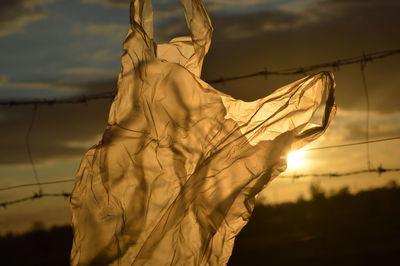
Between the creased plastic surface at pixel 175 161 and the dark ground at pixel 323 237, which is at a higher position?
the creased plastic surface at pixel 175 161

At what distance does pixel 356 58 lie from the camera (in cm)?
676

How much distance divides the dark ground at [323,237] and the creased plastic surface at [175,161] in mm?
5347

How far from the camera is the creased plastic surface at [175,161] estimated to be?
2719mm

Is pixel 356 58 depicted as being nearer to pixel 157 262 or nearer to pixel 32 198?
pixel 32 198

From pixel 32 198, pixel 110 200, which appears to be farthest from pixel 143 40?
pixel 32 198

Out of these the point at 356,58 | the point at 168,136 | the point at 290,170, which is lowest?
the point at 290,170

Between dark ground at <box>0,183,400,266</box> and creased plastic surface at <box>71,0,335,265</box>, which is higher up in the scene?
creased plastic surface at <box>71,0,335,265</box>

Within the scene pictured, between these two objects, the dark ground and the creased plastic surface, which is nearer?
the creased plastic surface

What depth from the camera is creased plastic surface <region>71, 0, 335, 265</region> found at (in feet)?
8.92

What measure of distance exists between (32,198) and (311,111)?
200 inches

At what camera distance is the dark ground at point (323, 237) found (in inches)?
328

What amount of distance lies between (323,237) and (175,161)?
6.47m

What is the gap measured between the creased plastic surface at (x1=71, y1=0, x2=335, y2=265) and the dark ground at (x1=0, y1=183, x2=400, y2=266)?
5347mm

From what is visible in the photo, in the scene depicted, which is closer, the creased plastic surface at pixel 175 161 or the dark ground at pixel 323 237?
the creased plastic surface at pixel 175 161
